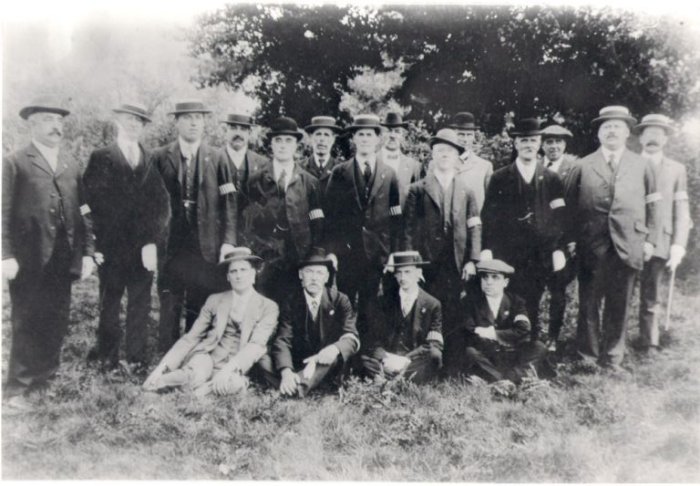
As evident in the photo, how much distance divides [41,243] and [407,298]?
2884 millimetres

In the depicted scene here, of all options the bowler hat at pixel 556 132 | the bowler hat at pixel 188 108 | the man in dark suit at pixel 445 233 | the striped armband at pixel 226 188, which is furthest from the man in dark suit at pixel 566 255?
the bowler hat at pixel 188 108

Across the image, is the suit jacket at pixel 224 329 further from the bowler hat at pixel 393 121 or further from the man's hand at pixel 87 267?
the bowler hat at pixel 393 121

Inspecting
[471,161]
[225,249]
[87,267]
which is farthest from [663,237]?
[87,267]

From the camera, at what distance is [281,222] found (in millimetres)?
5137

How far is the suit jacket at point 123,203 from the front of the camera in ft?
16.5

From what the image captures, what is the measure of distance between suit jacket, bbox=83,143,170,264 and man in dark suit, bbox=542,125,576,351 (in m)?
3.19

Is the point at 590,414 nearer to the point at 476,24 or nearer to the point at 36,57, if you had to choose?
the point at 476,24

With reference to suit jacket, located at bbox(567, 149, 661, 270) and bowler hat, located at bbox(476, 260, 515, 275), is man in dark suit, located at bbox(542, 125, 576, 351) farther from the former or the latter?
bowler hat, located at bbox(476, 260, 515, 275)

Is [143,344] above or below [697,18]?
below

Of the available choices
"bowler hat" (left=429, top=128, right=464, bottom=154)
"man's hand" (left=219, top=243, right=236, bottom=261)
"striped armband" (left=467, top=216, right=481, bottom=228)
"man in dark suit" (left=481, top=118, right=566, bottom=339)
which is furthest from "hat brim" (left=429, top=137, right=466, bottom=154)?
"man's hand" (left=219, top=243, right=236, bottom=261)

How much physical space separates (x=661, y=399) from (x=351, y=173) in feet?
9.86

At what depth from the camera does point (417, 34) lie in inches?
209

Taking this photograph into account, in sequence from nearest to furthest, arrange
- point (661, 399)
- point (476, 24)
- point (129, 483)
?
1. point (129, 483)
2. point (661, 399)
3. point (476, 24)

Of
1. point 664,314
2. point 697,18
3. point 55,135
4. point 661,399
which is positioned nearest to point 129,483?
point 55,135
